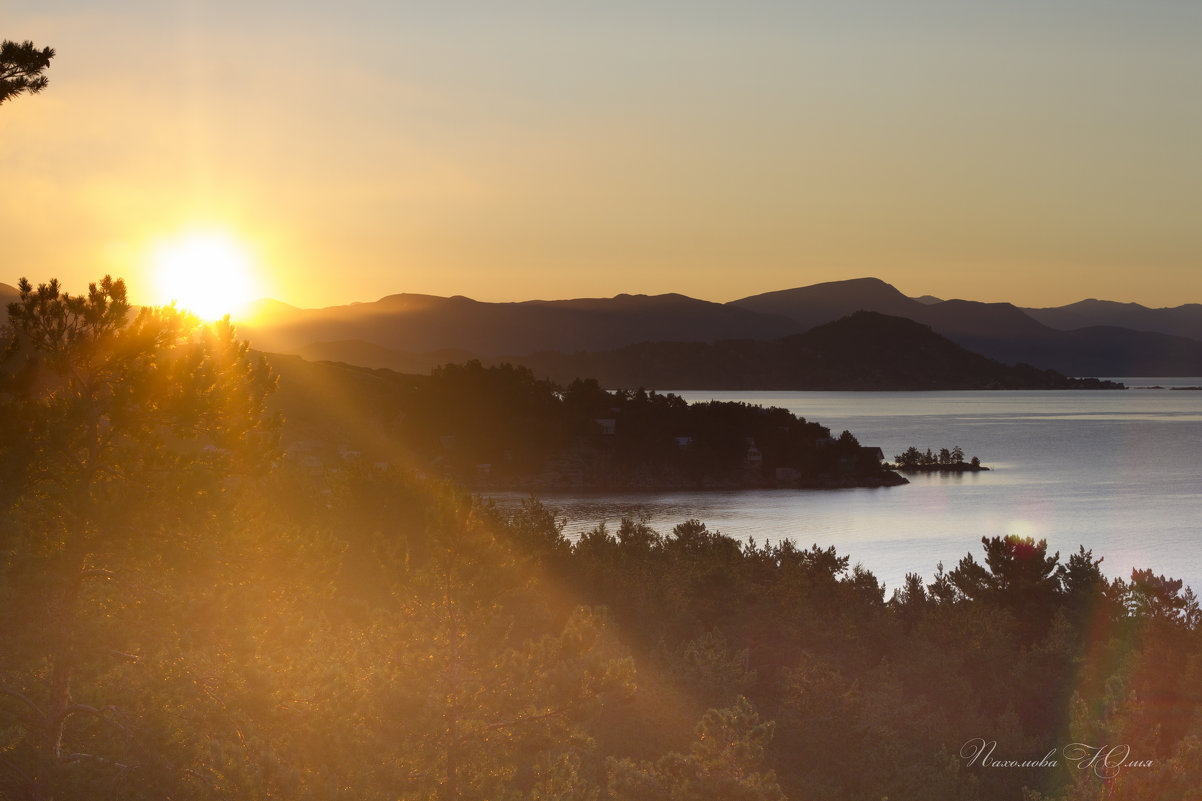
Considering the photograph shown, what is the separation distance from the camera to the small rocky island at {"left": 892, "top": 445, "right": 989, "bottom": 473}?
344ft

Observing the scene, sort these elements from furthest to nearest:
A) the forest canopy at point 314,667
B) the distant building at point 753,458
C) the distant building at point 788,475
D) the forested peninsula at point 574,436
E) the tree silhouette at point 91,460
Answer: the distant building at point 753,458, the distant building at point 788,475, the forested peninsula at point 574,436, the forest canopy at point 314,667, the tree silhouette at point 91,460

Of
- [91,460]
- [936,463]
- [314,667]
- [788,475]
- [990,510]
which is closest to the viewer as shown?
[91,460]

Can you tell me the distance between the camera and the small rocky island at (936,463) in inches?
4129

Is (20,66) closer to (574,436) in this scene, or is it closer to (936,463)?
(574,436)

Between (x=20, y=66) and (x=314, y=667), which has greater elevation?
(x=20, y=66)

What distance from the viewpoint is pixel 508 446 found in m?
104

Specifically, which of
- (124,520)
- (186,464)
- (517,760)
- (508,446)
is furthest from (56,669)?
(508,446)

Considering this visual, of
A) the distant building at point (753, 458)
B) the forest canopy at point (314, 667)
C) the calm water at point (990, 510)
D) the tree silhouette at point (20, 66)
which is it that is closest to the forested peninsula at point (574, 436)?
the distant building at point (753, 458)

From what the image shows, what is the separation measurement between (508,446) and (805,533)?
44.5m

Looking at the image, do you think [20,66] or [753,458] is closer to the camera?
[20,66]

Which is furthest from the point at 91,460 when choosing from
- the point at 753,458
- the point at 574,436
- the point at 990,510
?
the point at 753,458

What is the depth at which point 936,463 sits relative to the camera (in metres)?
108

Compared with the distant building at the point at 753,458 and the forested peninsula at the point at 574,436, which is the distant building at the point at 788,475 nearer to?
the forested peninsula at the point at 574,436

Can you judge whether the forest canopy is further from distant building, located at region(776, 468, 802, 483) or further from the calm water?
distant building, located at region(776, 468, 802, 483)
